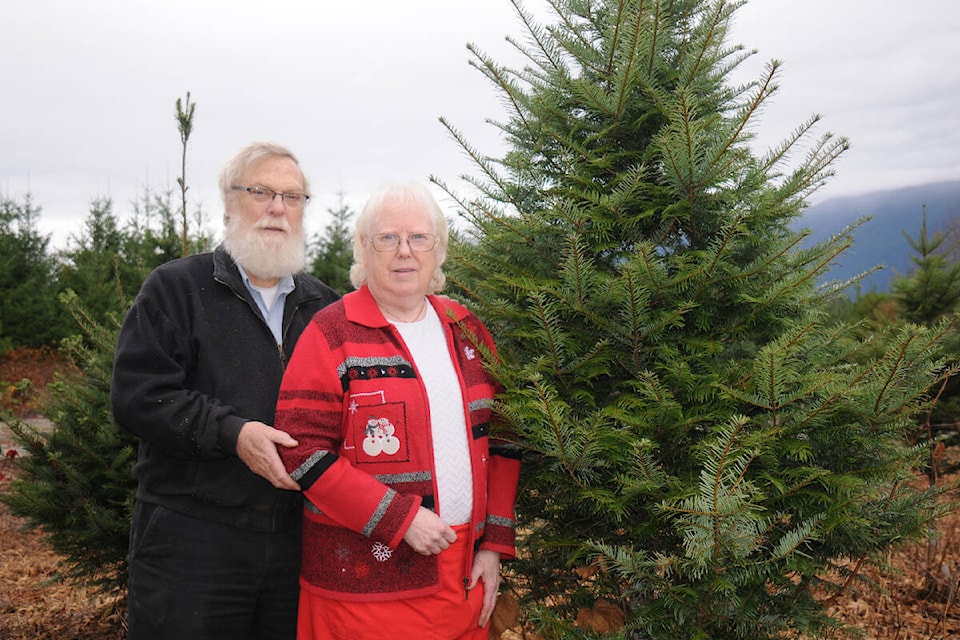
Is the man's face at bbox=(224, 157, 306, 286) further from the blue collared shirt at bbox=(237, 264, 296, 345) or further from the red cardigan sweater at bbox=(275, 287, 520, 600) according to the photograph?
the red cardigan sweater at bbox=(275, 287, 520, 600)

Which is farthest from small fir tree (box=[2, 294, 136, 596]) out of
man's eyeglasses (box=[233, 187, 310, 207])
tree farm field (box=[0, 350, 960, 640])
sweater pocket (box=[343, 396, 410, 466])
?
sweater pocket (box=[343, 396, 410, 466])

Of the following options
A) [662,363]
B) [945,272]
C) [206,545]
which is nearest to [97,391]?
[206,545]

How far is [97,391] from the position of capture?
4.54 metres

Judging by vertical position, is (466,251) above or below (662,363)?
above

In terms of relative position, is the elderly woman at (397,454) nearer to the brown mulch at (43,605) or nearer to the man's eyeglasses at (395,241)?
the man's eyeglasses at (395,241)

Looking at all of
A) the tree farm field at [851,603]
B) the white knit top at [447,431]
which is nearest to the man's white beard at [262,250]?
the white knit top at [447,431]

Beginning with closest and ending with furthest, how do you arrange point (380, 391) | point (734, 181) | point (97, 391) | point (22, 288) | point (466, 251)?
point (380, 391) < point (734, 181) < point (466, 251) < point (97, 391) < point (22, 288)

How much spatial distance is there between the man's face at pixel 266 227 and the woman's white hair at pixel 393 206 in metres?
0.45

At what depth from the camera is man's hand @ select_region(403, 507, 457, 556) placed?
7.72ft

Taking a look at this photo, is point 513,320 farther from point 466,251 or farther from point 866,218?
point 866,218

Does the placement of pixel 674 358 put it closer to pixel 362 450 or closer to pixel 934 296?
pixel 362 450

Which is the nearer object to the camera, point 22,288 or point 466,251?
point 466,251

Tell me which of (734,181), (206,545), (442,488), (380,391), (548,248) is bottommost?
(206,545)

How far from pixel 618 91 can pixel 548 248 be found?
2.10 ft
